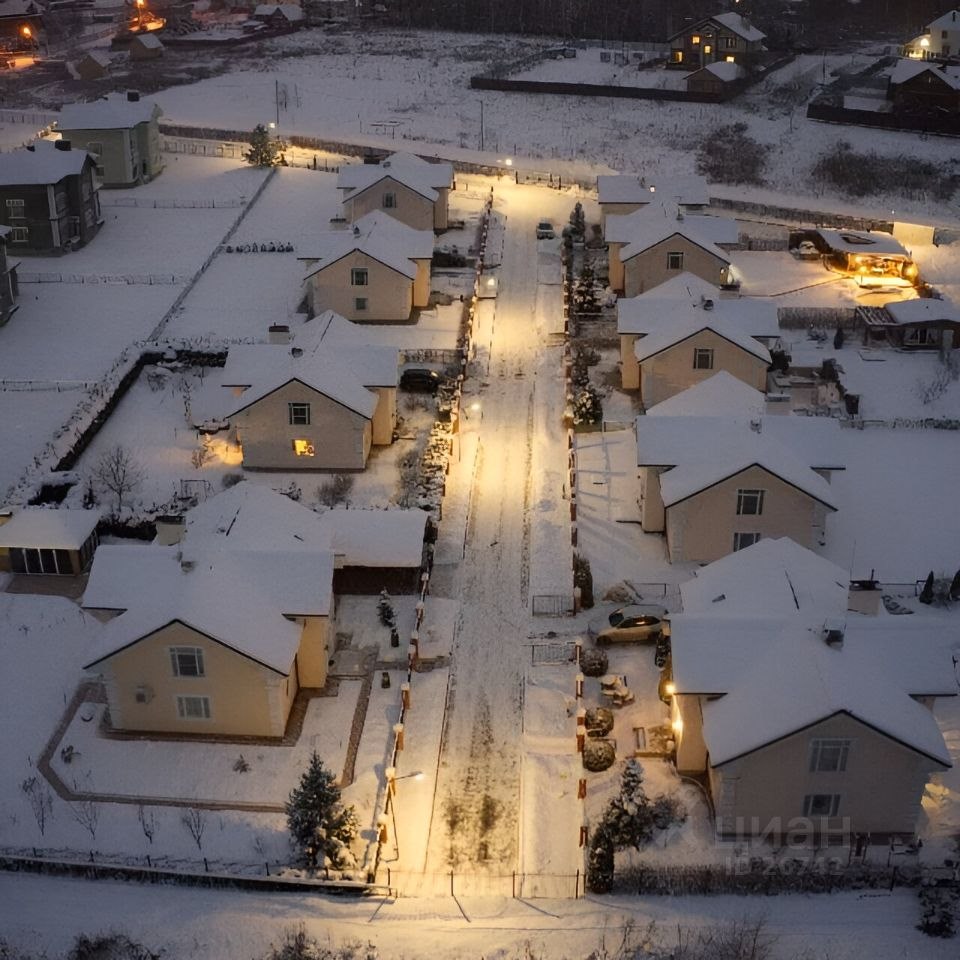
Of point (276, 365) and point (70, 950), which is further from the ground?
point (276, 365)

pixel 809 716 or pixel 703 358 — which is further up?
pixel 809 716

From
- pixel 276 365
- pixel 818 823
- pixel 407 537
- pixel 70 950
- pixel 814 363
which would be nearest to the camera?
pixel 70 950

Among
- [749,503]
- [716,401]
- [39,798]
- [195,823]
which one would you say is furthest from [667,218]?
[39,798]

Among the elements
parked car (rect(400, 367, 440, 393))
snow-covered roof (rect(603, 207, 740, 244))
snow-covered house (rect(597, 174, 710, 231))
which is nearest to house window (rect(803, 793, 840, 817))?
parked car (rect(400, 367, 440, 393))

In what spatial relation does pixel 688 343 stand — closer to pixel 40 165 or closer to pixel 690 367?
pixel 690 367

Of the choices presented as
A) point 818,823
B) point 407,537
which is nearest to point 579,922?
point 818,823

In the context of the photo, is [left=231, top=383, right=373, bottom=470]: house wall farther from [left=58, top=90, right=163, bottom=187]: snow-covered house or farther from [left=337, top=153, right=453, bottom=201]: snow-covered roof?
[left=58, top=90, right=163, bottom=187]: snow-covered house

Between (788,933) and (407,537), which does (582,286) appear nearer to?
(407,537)

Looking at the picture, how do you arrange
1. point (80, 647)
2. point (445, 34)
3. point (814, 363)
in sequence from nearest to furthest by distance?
1. point (80, 647)
2. point (814, 363)
3. point (445, 34)
